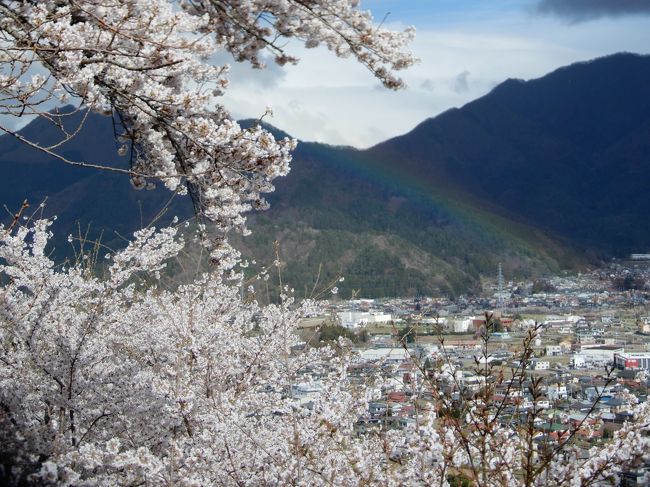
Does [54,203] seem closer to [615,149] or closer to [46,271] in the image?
[46,271]

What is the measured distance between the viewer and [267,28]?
5113 millimetres

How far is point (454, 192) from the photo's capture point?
8200 cm

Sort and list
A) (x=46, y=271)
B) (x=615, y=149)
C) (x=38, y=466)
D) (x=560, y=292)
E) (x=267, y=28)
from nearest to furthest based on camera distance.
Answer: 1. (x=38, y=466)
2. (x=46, y=271)
3. (x=267, y=28)
4. (x=560, y=292)
5. (x=615, y=149)

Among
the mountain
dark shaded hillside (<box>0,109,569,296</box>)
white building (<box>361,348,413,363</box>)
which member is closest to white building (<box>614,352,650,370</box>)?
white building (<box>361,348,413,363</box>)

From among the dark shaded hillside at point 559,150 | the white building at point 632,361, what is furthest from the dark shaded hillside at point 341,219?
the white building at point 632,361

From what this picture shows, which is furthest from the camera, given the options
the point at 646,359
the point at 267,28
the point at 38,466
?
the point at 646,359

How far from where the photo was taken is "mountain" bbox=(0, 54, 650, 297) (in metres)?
40.3

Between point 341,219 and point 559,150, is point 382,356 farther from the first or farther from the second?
point 559,150

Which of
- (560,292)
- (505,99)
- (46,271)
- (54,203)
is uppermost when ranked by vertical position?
(505,99)

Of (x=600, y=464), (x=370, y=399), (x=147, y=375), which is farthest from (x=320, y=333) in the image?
(x=600, y=464)

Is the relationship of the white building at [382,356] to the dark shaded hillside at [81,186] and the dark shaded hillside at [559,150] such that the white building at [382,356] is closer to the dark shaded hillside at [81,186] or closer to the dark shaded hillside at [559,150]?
the dark shaded hillside at [81,186]

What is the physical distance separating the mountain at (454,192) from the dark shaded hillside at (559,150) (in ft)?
0.79

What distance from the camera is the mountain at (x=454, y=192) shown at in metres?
40.3

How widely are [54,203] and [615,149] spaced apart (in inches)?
2624
